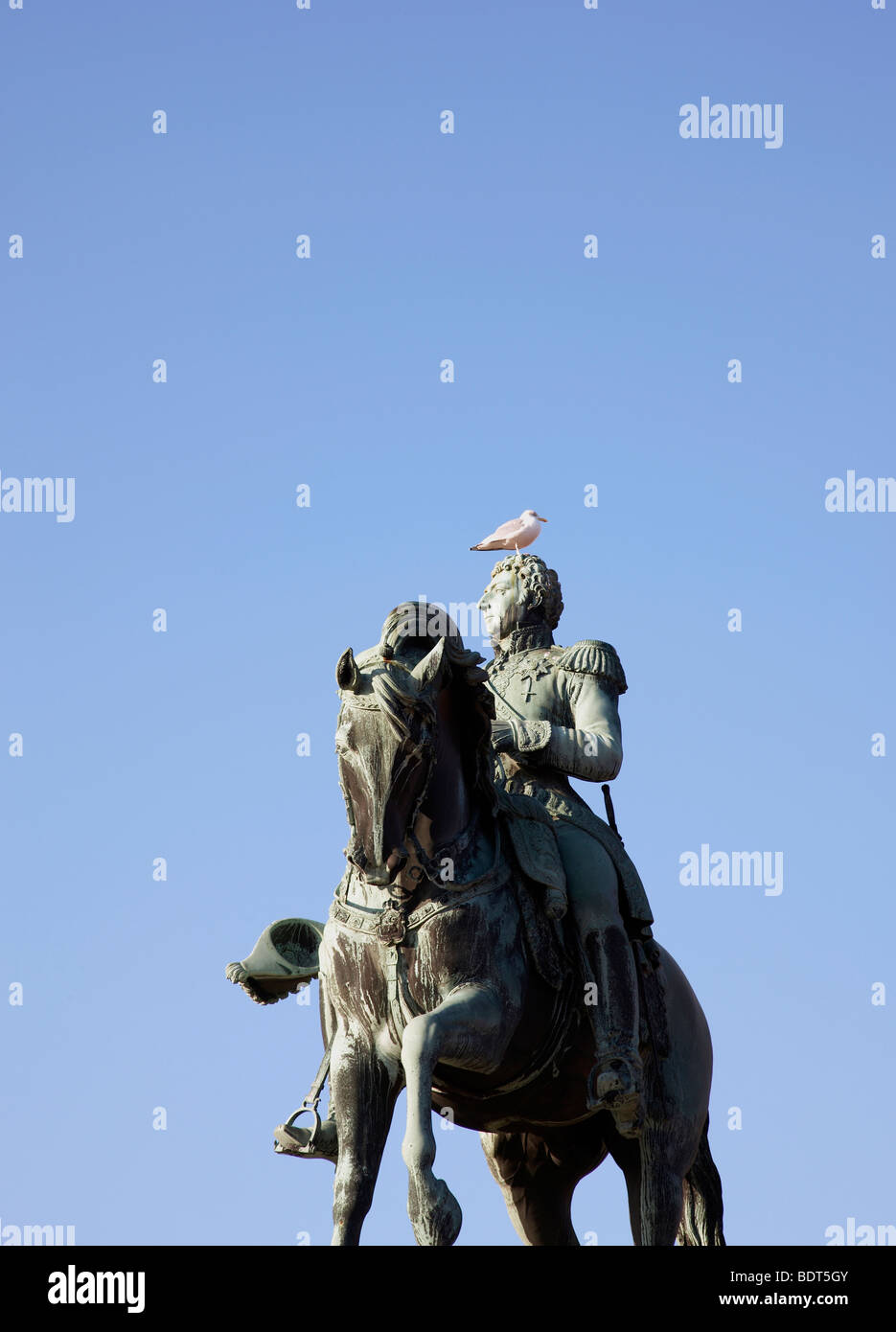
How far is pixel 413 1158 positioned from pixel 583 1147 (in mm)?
3542

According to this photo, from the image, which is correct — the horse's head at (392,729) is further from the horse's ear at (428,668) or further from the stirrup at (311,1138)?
the stirrup at (311,1138)

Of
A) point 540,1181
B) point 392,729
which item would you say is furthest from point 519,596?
point 540,1181

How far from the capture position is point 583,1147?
17.7m

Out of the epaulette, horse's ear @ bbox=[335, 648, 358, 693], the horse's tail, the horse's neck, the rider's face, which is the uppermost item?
the rider's face

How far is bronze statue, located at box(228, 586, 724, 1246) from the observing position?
14961mm

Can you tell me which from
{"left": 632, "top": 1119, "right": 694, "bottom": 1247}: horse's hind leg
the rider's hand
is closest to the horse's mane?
the rider's hand

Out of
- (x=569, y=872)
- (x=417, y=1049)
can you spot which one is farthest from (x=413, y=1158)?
(x=569, y=872)

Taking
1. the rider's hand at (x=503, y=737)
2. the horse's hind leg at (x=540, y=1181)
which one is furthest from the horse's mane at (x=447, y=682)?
the horse's hind leg at (x=540, y=1181)

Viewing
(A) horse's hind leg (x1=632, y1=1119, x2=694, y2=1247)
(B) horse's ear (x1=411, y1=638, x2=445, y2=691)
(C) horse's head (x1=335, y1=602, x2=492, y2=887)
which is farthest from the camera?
(A) horse's hind leg (x1=632, y1=1119, x2=694, y2=1247)

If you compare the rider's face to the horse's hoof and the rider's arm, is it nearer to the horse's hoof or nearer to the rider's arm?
the rider's arm

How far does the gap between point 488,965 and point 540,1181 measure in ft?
9.84
